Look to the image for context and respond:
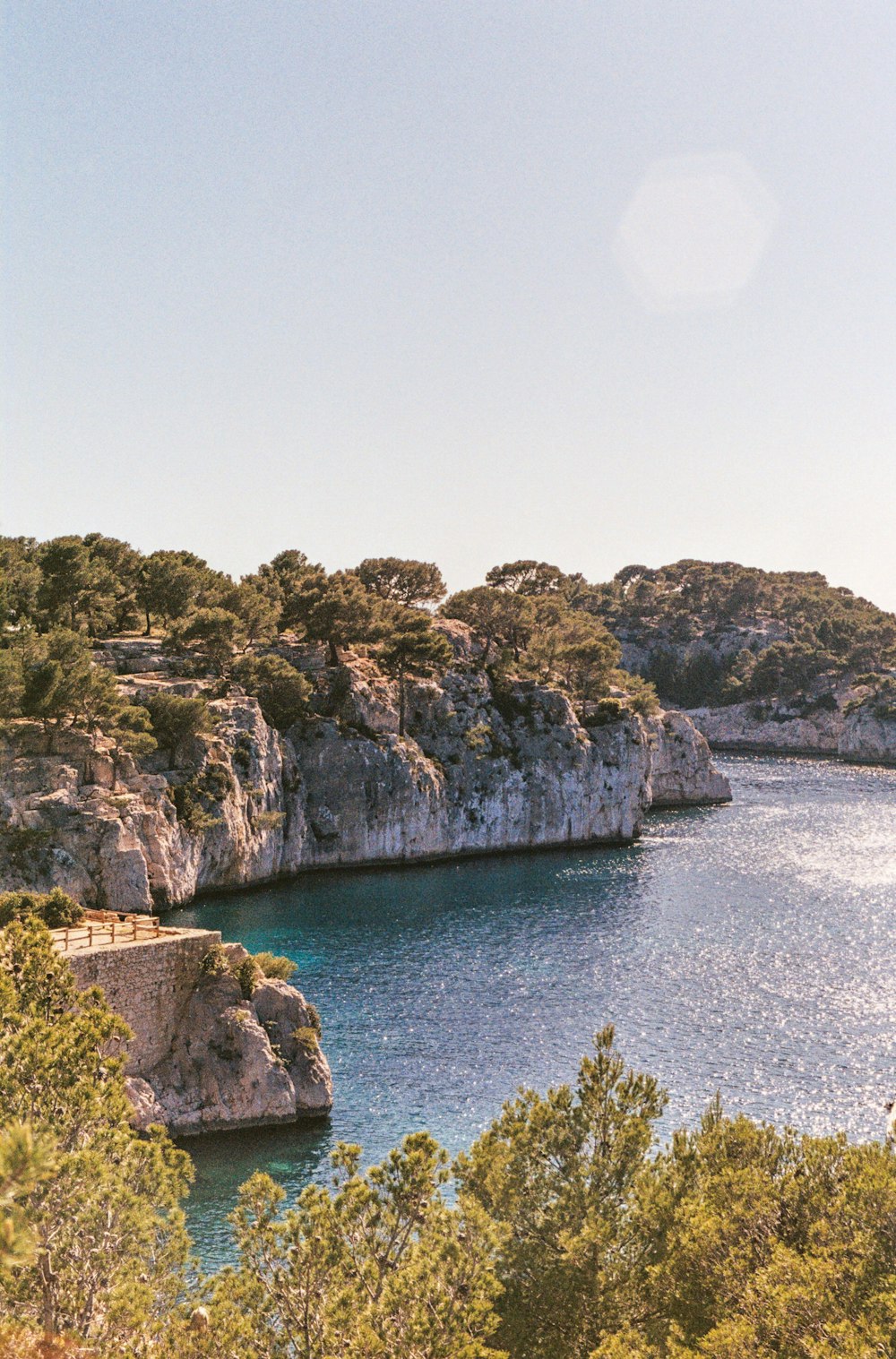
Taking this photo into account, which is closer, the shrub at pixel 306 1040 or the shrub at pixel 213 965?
the shrub at pixel 213 965

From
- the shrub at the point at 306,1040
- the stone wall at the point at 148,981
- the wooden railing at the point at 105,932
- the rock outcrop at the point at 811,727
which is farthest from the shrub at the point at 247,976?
the rock outcrop at the point at 811,727

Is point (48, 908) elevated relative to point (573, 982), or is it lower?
elevated

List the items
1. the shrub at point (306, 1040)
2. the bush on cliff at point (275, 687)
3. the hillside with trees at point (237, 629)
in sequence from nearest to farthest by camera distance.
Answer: the shrub at point (306, 1040) < the hillside with trees at point (237, 629) < the bush on cliff at point (275, 687)

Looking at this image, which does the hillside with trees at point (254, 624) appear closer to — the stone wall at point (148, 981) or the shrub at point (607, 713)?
the shrub at point (607, 713)

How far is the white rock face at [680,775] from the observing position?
4631 inches

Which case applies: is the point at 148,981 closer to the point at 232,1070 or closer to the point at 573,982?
the point at 232,1070

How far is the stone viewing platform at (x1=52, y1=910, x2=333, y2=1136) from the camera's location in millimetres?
33219

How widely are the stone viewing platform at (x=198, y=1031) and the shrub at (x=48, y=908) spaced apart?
2.32 feet

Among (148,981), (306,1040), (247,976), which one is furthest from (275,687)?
(148,981)

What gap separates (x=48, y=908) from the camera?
119 feet

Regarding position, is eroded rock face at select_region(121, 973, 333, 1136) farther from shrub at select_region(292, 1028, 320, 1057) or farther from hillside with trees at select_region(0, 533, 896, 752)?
hillside with trees at select_region(0, 533, 896, 752)

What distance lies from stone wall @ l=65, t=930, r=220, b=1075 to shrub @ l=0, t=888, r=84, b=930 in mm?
3524

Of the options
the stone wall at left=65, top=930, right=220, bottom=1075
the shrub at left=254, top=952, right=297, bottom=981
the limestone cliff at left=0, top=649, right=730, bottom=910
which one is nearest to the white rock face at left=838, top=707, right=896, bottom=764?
the limestone cliff at left=0, top=649, right=730, bottom=910

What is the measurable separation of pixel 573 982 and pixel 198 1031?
23.4 meters
